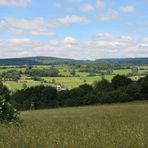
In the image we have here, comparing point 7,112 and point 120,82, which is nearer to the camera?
point 7,112

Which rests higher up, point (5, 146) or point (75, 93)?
point (5, 146)

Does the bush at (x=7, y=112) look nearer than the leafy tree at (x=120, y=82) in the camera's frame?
Yes

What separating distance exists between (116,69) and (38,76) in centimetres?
3947

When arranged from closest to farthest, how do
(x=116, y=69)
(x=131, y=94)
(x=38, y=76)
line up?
(x=131, y=94) → (x=38, y=76) → (x=116, y=69)

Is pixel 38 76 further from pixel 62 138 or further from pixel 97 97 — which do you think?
pixel 62 138

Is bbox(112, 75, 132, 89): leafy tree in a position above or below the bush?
below

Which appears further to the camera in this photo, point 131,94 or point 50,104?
point 50,104

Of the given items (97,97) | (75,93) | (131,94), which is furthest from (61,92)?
(131,94)

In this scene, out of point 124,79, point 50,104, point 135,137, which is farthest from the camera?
point 124,79

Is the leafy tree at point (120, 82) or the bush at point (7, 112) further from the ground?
the bush at point (7, 112)

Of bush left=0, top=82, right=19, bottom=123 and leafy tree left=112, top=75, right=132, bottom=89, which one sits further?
leafy tree left=112, top=75, right=132, bottom=89

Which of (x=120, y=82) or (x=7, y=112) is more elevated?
(x=7, y=112)

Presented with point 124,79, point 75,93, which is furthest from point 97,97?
point 124,79

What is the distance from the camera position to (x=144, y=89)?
286 ft
